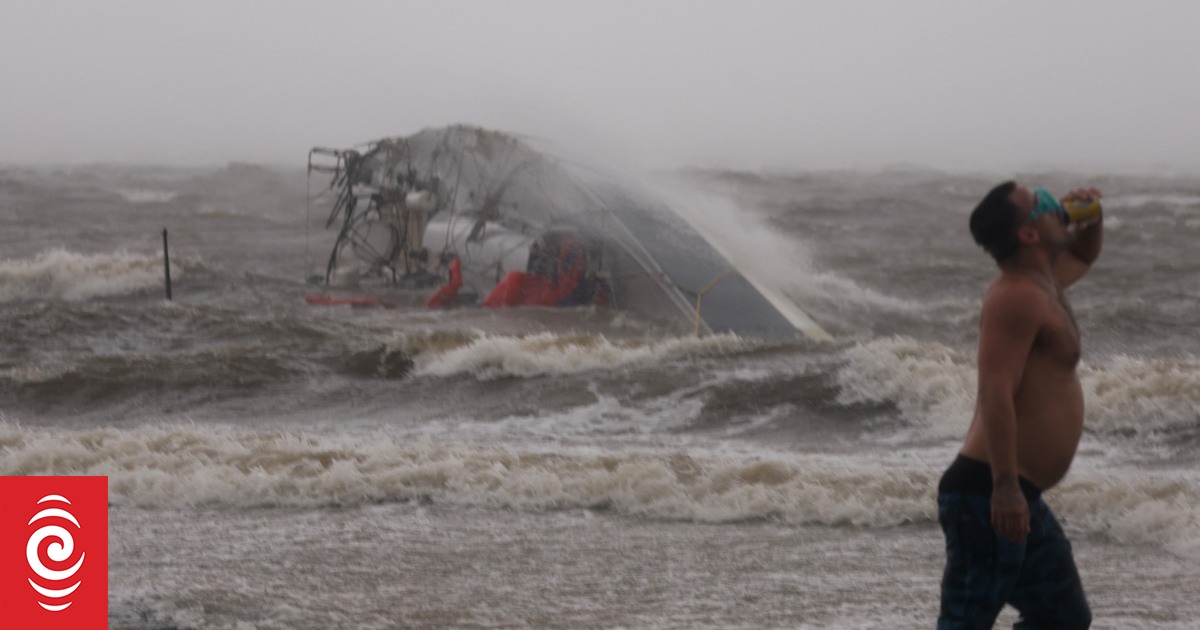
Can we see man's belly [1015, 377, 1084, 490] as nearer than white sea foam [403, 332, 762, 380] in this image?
Yes

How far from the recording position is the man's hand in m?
2.89

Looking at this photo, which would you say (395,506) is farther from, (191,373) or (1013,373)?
(191,373)

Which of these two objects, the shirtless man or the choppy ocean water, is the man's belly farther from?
the choppy ocean water

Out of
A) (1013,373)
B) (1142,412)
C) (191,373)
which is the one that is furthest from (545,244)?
(1013,373)

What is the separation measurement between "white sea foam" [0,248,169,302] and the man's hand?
17.1 metres

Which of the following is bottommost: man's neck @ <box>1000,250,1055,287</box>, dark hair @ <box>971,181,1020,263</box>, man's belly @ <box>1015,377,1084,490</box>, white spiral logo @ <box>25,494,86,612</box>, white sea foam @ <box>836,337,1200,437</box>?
white sea foam @ <box>836,337,1200,437</box>

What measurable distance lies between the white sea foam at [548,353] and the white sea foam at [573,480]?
2.78m

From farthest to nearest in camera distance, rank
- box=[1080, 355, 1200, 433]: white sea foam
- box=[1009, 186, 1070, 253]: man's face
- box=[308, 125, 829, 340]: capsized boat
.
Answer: box=[308, 125, 829, 340]: capsized boat < box=[1080, 355, 1200, 433]: white sea foam < box=[1009, 186, 1070, 253]: man's face

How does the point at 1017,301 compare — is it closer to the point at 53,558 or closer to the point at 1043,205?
the point at 1043,205

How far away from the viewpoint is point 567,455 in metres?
7.46

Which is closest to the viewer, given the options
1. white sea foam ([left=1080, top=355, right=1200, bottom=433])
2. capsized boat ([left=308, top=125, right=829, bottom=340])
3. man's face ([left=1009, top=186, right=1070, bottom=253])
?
man's face ([left=1009, top=186, right=1070, bottom=253])

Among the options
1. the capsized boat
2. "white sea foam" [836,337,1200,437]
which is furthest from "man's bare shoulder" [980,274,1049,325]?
the capsized boat

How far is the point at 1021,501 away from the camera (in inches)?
114

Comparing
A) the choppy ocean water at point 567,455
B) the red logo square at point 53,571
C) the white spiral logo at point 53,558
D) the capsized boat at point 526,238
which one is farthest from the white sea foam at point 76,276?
the white spiral logo at point 53,558
